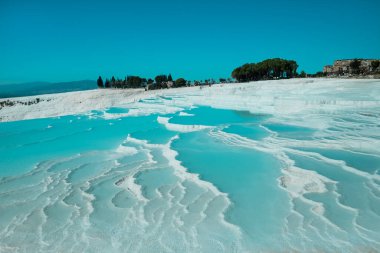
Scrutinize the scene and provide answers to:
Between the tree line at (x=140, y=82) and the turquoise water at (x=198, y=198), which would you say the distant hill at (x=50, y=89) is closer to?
the tree line at (x=140, y=82)

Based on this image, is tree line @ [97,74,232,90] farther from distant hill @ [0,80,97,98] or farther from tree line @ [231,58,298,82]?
distant hill @ [0,80,97,98]

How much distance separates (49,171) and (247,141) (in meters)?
5.57

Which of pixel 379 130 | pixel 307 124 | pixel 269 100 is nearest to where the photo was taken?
pixel 379 130

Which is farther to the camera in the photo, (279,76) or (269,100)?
(279,76)

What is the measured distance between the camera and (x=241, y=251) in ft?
12.3

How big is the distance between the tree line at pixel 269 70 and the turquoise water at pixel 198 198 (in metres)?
38.9

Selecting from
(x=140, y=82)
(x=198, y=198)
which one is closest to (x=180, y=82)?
(x=140, y=82)

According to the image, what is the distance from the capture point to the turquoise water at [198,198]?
4023 millimetres

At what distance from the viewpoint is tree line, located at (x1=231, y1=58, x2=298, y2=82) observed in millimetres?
47250

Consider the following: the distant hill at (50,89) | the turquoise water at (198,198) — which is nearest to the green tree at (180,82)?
the distant hill at (50,89)

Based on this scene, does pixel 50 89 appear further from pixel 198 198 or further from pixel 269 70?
pixel 198 198

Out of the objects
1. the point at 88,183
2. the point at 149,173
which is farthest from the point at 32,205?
the point at 149,173

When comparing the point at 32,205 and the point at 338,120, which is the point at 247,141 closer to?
the point at 338,120

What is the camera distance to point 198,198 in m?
5.52
